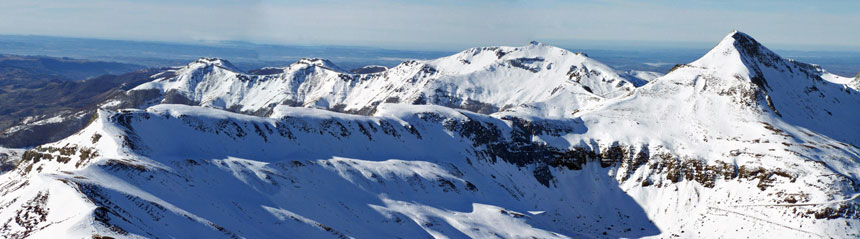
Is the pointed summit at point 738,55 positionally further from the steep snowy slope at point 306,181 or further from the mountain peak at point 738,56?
the steep snowy slope at point 306,181

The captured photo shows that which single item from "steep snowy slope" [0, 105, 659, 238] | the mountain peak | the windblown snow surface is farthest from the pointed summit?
"steep snowy slope" [0, 105, 659, 238]

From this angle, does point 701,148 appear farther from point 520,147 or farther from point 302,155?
point 302,155

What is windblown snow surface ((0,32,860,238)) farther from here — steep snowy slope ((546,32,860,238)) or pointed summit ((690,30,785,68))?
pointed summit ((690,30,785,68))

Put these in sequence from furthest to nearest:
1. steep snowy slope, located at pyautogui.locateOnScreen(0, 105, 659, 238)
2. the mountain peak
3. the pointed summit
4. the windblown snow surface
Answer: the pointed summit < the mountain peak < the windblown snow surface < steep snowy slope, located at pyautogui.locateOnScreen(0, 105, 659, 238)

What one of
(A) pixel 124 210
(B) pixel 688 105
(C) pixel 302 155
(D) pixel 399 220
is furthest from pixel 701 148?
(A) pixel 124 210

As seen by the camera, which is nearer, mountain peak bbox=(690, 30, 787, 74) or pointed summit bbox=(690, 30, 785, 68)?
mountain peak bbox=(690, 30, 787, 74)

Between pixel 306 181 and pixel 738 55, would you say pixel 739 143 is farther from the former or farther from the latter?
pixel 306 181

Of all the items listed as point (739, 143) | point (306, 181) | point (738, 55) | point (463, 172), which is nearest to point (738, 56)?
point (738, 55)

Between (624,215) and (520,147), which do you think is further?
(520,147)
